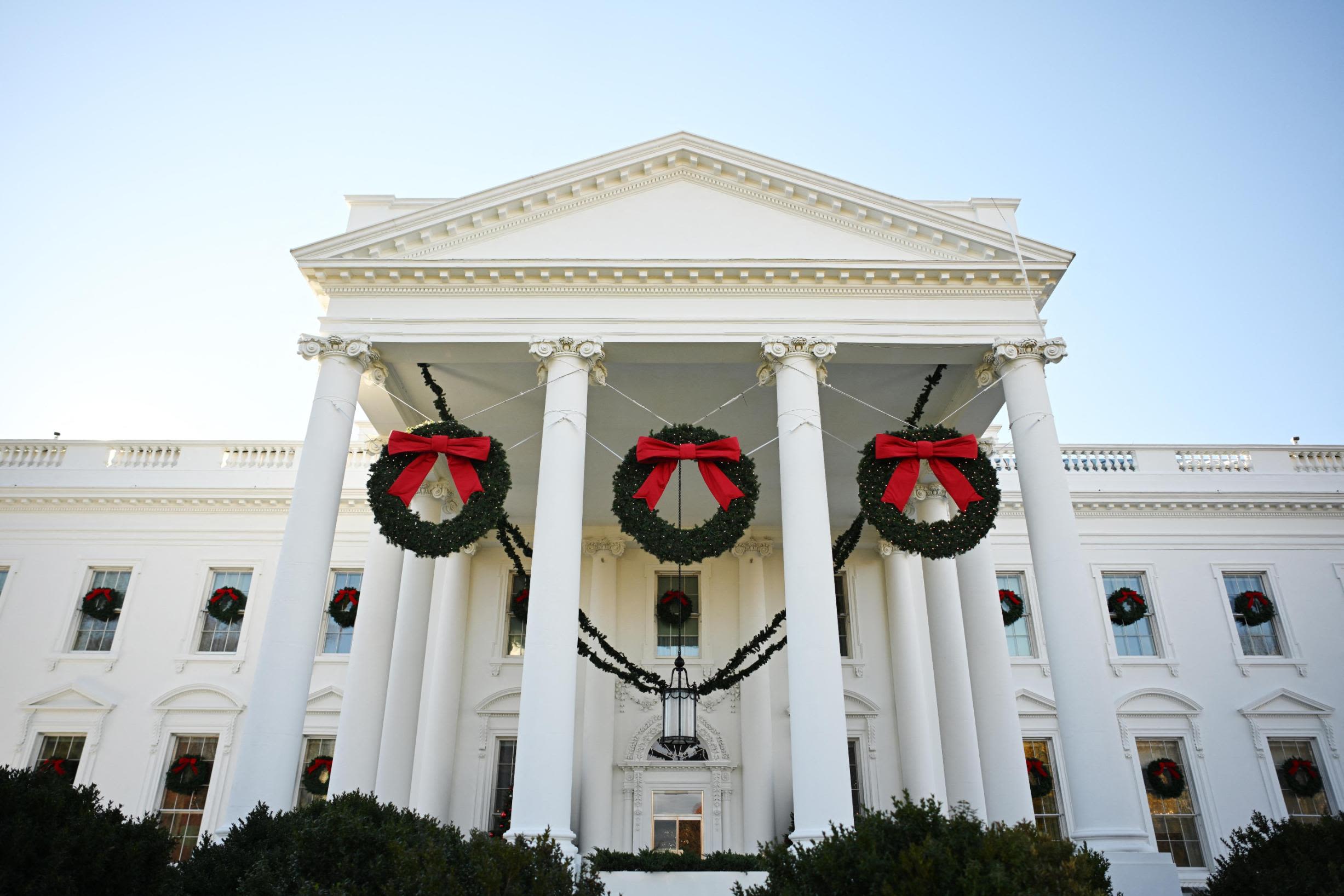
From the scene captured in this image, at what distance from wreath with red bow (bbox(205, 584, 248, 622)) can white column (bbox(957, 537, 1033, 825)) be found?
14.7 m

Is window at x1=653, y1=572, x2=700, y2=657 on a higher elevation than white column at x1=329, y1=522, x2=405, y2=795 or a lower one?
higher

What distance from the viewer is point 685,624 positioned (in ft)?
63.9

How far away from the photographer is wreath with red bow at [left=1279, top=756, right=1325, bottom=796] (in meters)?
18.0

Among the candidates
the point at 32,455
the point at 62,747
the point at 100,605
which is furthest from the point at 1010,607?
the point at 32,455

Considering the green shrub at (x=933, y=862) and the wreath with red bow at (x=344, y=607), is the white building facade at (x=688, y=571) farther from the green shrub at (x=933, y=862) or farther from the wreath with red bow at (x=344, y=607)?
the green shrub at (x=933, y=862)

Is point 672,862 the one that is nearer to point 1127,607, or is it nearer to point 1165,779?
point 1165,779

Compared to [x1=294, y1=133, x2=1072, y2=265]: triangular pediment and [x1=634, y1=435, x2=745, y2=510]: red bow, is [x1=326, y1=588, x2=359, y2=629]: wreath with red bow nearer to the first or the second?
[x1=294, y1=133, x2=1072, y2=265]: triangular pediment

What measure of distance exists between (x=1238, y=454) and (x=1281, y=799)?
7.48 m

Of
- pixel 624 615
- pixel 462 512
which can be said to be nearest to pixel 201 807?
pixel 624 615

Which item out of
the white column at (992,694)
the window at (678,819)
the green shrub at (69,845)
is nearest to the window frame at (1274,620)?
the white column at (992,694)

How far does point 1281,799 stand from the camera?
18062 millimetres

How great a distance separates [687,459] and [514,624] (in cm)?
915

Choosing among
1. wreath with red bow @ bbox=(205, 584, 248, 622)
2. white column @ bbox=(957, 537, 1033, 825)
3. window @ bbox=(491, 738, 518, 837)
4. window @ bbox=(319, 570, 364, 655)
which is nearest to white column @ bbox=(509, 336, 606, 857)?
white column @ bbox=(957, 537, 1033, 825)

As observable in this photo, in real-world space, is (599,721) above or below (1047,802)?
above
